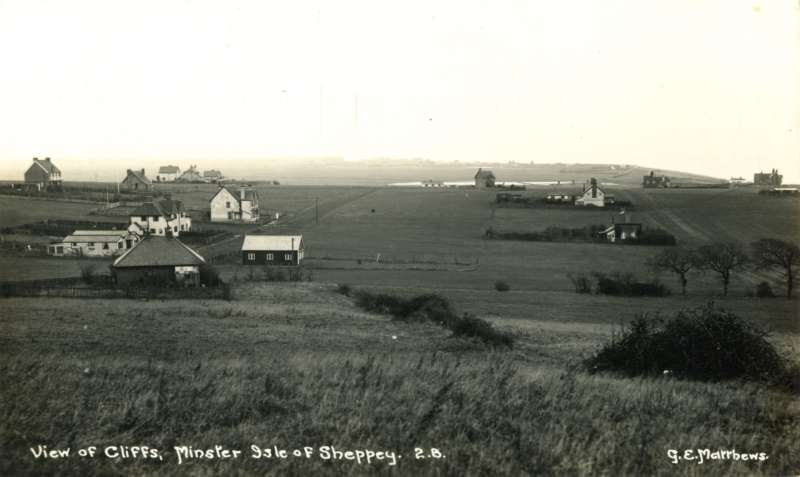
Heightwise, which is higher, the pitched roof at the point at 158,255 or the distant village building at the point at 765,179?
the distant village building at the point at 765,179

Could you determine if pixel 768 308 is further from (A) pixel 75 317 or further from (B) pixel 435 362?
(A) pixel 75 317

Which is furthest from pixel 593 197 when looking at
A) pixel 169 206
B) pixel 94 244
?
pixel 94 244

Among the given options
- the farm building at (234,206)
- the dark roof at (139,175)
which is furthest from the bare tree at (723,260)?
the dark roof at (139,175)

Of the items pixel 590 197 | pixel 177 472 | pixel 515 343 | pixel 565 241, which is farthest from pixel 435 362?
pixel 590 197

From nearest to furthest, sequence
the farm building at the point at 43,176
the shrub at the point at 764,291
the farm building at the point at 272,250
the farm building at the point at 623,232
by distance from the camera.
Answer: the shrub at the point at 764,291, the farm building at the point at 43,176, the farm building at the point at 272,250, the farm building at the point at 623,232

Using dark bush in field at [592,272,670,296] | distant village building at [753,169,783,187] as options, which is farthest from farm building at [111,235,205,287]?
distant village building at [753,169,783,187]

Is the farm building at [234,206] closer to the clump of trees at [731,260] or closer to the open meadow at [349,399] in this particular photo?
the open meadow at [349,399]
